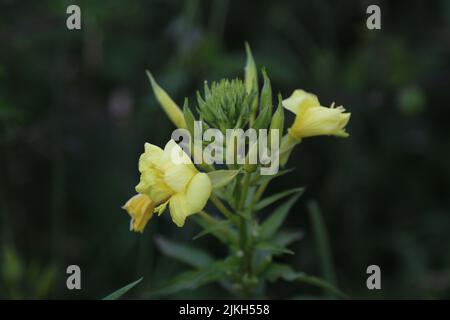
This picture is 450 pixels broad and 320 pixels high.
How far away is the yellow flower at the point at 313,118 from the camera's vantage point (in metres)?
1.66

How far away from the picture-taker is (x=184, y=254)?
2.10 meters

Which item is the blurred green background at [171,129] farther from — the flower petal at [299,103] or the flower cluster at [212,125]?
the flower petal at [299,103]

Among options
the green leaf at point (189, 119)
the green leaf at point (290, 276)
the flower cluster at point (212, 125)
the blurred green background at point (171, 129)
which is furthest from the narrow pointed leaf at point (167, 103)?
the blurred green background at point (171, 129)

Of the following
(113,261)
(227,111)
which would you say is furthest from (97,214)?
(227,111)

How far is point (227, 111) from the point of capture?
5.47 feet

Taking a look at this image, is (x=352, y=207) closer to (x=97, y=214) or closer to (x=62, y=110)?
(x=97, y=214)

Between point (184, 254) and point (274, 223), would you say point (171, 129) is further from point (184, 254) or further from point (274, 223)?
point (274, 223)

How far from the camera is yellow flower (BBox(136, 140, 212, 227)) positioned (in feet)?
4.85

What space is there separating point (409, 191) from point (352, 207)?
37 centimetres

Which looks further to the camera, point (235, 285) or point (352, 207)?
point (352, 207)

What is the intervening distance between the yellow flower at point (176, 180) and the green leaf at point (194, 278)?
0.37 metres
